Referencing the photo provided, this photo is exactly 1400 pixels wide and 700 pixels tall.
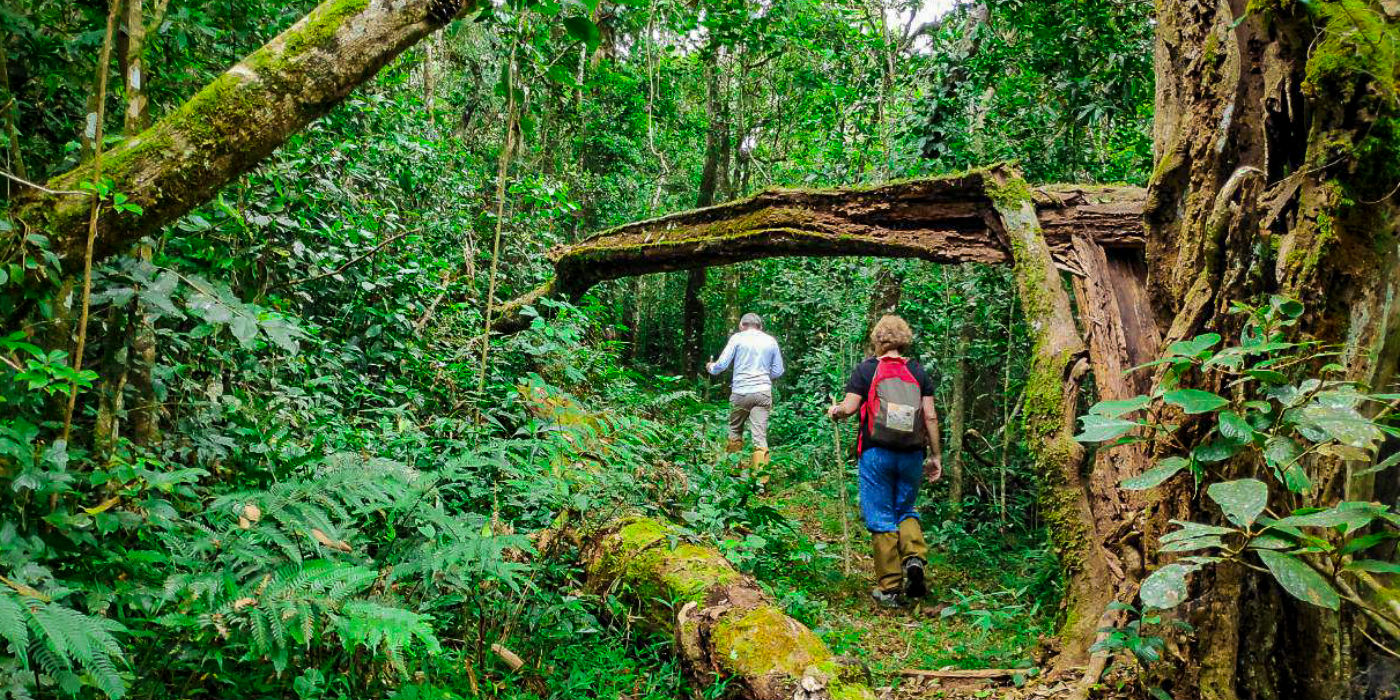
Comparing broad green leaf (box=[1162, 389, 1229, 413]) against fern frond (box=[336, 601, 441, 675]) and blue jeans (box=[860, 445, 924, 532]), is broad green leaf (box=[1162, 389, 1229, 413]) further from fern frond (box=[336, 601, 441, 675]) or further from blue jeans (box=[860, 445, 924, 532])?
blue jeans (box=[860, 445, 924, 532])

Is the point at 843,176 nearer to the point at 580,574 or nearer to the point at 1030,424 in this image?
the point at 1030,424

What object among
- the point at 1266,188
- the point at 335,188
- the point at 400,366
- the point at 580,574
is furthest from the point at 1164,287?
the point at 335,188

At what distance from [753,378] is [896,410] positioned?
2943 mm

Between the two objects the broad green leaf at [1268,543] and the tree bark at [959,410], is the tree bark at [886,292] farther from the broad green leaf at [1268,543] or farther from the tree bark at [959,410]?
the broad green leaf at [1268,543]

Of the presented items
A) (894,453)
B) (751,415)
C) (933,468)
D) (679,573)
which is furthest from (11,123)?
(751,415)

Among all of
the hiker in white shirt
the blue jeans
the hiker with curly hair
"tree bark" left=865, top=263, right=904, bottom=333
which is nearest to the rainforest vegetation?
the hiker with curly hair

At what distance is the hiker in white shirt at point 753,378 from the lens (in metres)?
8.25

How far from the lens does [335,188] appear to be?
554 centimetres

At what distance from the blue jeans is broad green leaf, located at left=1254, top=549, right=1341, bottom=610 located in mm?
3617

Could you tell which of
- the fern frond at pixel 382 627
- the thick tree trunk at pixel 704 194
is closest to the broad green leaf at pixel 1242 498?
the fern frond at pixel 382 627

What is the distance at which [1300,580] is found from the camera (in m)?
1.85

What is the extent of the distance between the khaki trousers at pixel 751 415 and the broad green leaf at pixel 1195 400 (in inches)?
245

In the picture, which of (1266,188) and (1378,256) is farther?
(1266,188)

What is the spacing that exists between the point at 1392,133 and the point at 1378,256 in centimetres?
36
